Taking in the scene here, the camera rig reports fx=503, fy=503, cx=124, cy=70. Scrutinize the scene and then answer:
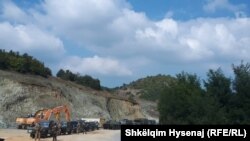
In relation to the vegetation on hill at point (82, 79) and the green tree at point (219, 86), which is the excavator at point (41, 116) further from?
the vegetation on hill at point (82, 79)

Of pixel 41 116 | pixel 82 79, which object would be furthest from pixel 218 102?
pixel 82 79

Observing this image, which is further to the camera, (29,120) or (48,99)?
(48,99)

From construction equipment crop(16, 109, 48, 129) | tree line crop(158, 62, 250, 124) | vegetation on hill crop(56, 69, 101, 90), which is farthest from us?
vegetation on hill crop(56, 69, 101, 90)

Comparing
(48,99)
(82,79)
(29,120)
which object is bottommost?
(29,120)

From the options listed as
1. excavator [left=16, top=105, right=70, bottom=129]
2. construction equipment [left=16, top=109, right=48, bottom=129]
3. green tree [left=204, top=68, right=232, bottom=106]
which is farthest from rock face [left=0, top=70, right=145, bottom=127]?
green tree [left=204, top=68, right=232, bottom=106]

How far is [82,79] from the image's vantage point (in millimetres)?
134250

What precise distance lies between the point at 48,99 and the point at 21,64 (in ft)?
46.8

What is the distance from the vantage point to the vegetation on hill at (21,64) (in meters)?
104

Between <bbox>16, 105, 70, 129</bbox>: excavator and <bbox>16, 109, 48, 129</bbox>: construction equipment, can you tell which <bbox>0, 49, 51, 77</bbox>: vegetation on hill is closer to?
<bbox>16, 105, 70, 129</bbox>: excavator

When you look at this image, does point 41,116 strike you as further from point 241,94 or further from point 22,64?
point 22,64

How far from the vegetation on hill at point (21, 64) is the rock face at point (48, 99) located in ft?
10.4

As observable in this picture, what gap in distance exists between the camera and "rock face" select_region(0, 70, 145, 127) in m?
86.9

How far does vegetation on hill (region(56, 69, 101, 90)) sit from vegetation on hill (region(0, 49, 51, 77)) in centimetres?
1959

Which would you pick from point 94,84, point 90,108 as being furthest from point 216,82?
point 94,84
